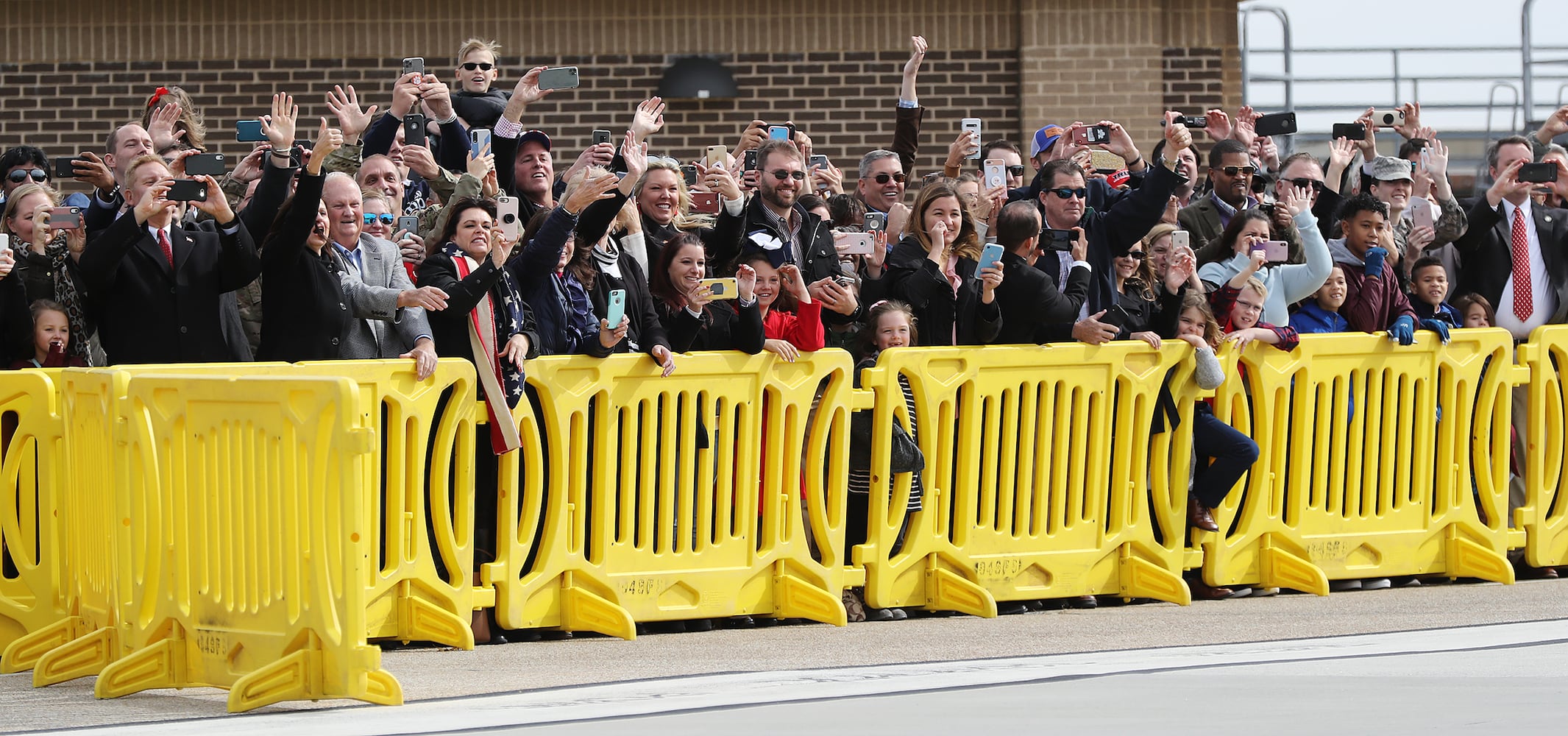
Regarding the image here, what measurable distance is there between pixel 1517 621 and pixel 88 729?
5593 mm

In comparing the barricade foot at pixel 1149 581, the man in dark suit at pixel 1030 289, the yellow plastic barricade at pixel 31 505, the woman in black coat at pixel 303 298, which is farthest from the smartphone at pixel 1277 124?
the yellow plastic barricade at pixel 31 505

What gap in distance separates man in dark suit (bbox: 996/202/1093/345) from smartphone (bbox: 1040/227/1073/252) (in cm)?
3

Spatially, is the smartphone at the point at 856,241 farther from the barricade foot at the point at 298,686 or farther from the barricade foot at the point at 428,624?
the barricade foot at the point at 298,686

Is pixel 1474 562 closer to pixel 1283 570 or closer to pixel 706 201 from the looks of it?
pixel 1283 570

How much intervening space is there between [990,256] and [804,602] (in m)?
1.65

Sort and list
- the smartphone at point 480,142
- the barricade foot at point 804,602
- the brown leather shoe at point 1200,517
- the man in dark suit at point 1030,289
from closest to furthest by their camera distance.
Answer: the barricade foot at point 804,602, the man in dark suit at point 1030,289, the smartphone at point 480,142, the brown leather shoe at point 1200,517

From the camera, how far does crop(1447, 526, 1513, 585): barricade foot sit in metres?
9.41

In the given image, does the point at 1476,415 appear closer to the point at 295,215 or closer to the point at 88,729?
the point at 295,215

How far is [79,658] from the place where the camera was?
22.6ft

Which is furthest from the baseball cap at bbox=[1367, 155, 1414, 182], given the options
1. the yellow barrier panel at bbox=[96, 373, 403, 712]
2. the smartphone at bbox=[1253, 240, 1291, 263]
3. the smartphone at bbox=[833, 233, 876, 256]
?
the yellow barrier panel at bbox=[96, 373, 403, 712]

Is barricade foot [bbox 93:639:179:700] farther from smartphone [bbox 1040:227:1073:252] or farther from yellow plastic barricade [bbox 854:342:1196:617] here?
smartphone [bbox 1040:227:1073:252]

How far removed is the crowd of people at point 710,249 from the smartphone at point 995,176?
1 centimetres

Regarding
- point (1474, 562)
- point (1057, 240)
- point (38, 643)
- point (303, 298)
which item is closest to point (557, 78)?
point (303, 298)

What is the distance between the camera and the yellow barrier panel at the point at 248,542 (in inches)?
242
